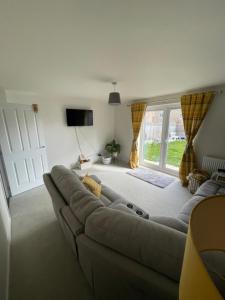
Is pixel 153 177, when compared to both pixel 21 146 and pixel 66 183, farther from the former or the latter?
pixel 21 146

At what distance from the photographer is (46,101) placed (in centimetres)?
338

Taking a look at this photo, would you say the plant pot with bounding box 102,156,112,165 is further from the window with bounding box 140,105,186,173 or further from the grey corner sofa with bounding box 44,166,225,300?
the grey corner sofa with bounding box 44,166,225,300

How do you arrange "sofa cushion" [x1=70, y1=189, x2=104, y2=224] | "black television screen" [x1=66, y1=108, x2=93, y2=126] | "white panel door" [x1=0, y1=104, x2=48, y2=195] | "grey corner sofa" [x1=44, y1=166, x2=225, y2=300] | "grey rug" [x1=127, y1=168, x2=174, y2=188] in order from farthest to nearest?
"black television screen" [x1=66, y1=108, x2=93, y2=126] < "grey rug" [x1=127, y1=168, x2=174, y2=188] < "white panel door" [x1=0, y1=104, x2=48, y2=195] < "sofa cushion" [x1=70, y1=189, x2=104, y2=224] < "grey corner sofa" [x1=44, y1=166, x2=225, y2=300]

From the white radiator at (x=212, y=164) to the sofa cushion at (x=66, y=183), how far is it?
2.74m

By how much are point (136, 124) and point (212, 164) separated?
2.15 meters

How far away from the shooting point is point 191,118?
304cm

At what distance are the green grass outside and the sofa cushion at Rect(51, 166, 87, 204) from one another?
2998mm

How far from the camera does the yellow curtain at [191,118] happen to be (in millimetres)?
2851

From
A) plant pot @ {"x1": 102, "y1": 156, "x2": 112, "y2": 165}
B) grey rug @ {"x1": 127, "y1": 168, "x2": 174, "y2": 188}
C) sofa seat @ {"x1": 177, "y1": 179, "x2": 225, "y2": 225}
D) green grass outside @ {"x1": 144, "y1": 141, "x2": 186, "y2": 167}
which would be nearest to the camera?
sofa seat @ {"x1": 177, "y1": 179, "x2": 225, "y2": 225}

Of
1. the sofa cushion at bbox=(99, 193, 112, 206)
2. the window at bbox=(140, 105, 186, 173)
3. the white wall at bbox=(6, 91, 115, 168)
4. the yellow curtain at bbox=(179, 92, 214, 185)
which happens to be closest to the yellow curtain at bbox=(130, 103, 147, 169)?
the window at bbox=(140, 105, 186, 173)

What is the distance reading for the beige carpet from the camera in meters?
1.29

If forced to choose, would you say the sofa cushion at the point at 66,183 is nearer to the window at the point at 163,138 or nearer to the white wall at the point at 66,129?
the white wall at the point at 66,129

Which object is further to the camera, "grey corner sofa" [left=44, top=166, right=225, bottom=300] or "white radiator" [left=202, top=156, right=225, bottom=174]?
"white radiator" [left=202, top=156, right=225, bottom=174]

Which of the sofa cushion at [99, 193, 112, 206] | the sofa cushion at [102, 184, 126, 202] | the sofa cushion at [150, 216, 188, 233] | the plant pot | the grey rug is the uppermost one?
the sofa cushion at [150, 216, 188, 233]
